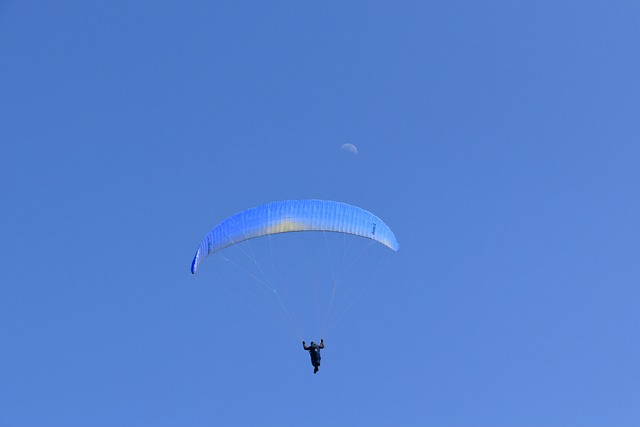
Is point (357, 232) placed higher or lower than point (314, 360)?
higher

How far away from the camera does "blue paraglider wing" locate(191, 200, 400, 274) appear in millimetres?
58219

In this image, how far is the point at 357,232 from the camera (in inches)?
2302

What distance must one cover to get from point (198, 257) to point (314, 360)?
690 cm

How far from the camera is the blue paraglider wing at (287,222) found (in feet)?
191

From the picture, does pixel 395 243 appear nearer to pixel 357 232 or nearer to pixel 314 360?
pixel 357 232

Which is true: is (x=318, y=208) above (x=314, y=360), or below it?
above

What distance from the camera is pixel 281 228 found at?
58.2 meters

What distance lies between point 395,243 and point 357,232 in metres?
2.71

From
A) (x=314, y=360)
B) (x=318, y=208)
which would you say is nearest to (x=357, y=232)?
(x=318, y=208)

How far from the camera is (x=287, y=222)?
5822cm

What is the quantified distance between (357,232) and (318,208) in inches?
79.5

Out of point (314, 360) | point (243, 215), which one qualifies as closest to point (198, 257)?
point (243, 215)

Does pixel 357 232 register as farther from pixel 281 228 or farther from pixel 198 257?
pixel 198 257

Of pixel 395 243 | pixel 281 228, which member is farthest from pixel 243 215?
pixel 395 243
